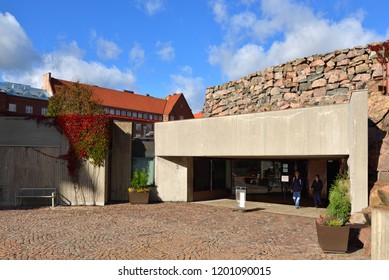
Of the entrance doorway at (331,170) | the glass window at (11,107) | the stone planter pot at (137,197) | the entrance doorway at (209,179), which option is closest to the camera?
the stone planter pot at (137,197)

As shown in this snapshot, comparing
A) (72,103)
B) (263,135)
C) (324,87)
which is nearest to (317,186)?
(263,135)

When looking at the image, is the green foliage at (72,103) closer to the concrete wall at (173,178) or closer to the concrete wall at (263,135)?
the concrete wall at (173,178)

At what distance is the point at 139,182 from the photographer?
59.1 feet

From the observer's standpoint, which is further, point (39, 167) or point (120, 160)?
point (120, 160)

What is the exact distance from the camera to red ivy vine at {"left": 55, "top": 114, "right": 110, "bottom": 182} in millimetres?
17141

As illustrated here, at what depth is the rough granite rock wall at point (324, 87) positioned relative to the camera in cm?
1328

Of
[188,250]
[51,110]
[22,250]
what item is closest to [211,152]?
[188,250]

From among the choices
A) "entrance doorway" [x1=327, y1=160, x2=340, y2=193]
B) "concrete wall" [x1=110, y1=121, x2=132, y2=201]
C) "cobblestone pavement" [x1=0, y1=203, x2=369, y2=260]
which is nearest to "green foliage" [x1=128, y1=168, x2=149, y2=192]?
"concrete wall" [x1=110, y1=121, x2=132, y2=201]

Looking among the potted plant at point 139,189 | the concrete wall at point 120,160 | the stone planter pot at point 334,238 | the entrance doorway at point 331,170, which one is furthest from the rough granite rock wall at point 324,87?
the potted plant at point 139,189

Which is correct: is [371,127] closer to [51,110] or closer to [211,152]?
[211,152]

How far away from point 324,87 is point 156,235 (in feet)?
41.0

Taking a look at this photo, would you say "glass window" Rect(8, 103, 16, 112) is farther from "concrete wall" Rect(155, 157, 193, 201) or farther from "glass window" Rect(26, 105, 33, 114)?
"concrete wall" Rect(155, 157, 193, 201)

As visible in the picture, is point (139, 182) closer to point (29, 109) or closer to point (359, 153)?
point (359, 153)

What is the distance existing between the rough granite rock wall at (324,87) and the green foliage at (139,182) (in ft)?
26.3
